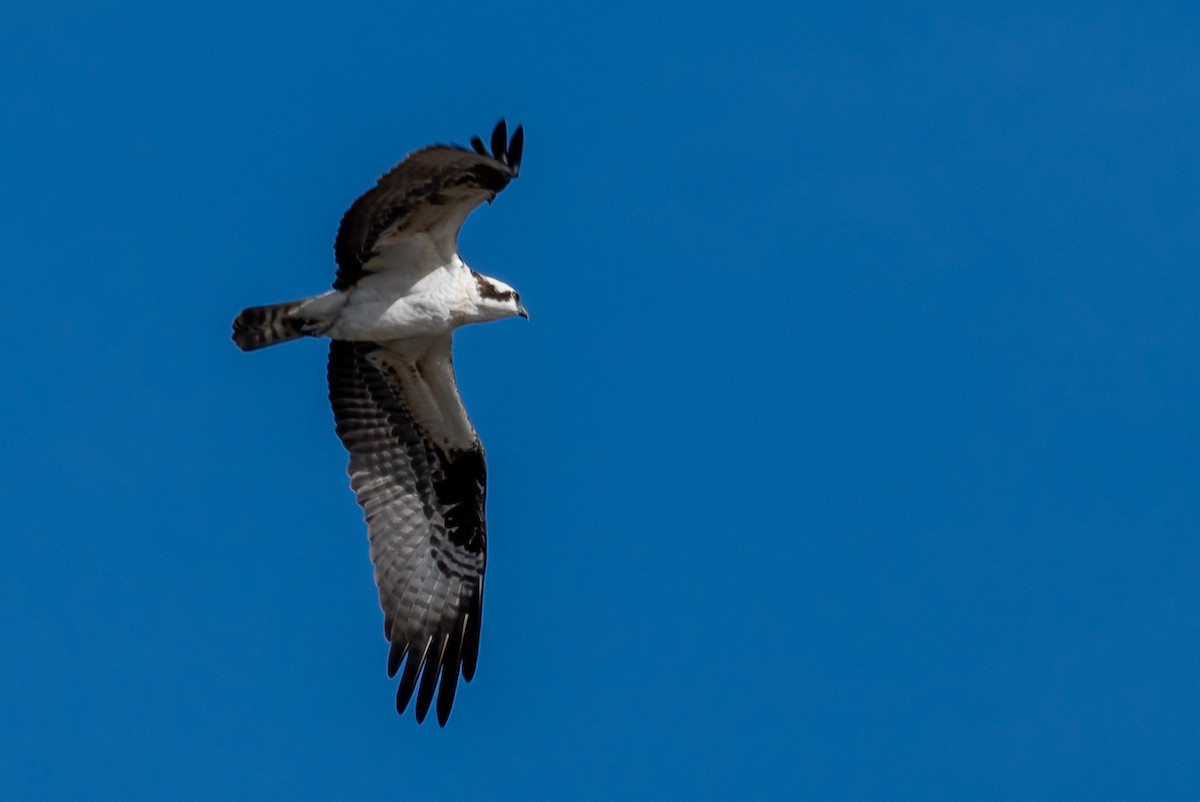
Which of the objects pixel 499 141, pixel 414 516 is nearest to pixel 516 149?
pixel 499 141

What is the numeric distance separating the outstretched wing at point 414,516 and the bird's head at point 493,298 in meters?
0.83

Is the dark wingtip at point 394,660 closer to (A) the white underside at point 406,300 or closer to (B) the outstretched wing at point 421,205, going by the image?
(A) the white underside at point 406,300

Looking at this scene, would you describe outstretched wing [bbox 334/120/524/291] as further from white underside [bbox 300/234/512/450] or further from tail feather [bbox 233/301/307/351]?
tail feather [bbox 233/301/307/351]

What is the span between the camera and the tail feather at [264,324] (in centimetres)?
1210

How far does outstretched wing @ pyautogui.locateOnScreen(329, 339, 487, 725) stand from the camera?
1314 centimetres

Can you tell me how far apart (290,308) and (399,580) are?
7.72ft

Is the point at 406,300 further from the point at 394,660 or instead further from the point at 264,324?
the point at 394,660

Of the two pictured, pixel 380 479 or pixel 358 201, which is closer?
pixel 358 201

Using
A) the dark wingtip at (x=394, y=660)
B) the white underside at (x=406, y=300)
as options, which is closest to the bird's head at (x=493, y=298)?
the white underside at (x=406, y=300)

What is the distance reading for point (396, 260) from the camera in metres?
12.0

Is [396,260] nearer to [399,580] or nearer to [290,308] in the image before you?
[290,308]

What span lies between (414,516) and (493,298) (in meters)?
2.11

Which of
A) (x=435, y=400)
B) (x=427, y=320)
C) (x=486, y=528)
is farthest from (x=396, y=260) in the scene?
(x=486, y=528)

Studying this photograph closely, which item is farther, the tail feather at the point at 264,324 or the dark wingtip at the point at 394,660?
the dark wingtip at the point at 394,660
